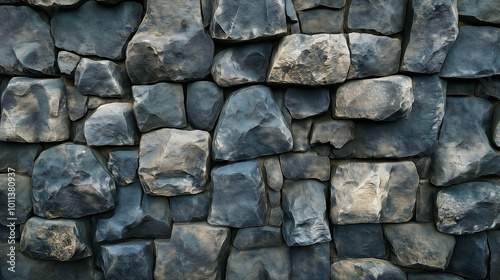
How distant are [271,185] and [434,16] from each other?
36.9 inches

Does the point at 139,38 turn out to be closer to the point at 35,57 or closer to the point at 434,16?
the point at 35,57

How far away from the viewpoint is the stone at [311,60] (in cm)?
132

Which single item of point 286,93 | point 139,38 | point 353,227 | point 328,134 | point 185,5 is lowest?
point 353,227

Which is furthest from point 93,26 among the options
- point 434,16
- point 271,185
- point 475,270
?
point 475,270

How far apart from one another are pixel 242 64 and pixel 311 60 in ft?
0.90

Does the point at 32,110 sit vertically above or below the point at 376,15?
below

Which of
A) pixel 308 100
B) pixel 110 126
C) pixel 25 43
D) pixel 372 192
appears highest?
pixel 25 43

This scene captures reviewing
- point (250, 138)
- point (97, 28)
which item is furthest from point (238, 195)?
point (97, 28)

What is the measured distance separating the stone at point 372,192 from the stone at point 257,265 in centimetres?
30

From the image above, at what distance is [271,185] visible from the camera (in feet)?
4.87

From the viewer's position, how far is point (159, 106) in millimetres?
1410

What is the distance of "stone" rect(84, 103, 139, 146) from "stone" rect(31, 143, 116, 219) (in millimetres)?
72

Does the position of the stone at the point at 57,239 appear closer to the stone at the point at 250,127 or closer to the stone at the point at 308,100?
the stone at the point at 250,127

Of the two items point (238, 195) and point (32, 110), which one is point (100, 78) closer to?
point (32, 110)
